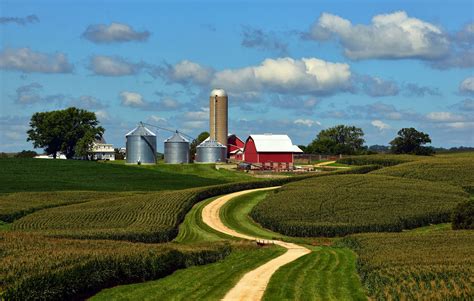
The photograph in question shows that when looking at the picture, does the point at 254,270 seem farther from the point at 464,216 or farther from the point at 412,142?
the point at 412,142

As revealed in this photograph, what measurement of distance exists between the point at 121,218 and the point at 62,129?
388ft

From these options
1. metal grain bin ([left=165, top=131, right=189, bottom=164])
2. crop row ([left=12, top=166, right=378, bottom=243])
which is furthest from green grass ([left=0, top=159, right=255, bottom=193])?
crop row ([left=12, top=166, right=378, bottom=243])

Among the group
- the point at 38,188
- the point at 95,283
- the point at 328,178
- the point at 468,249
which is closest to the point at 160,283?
A: the point at 95,283

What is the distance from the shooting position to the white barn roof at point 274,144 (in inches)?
5305

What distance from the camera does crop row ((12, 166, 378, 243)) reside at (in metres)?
53.5

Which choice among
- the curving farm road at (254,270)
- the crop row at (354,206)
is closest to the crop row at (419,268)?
the curving farm road at (254,270)

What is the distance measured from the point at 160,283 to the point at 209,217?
36.1 metres

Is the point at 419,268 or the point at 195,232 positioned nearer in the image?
the point at 419,268

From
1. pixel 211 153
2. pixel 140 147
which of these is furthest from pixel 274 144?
pixel 140 147

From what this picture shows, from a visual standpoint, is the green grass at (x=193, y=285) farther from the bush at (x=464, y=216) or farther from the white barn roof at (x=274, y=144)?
the white barn roof at (x=274, y=144)

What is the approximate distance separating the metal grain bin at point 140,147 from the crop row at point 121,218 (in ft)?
216

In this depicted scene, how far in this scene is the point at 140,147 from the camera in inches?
5689

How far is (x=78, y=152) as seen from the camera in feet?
555

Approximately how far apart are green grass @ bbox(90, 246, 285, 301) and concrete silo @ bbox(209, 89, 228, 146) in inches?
4843
